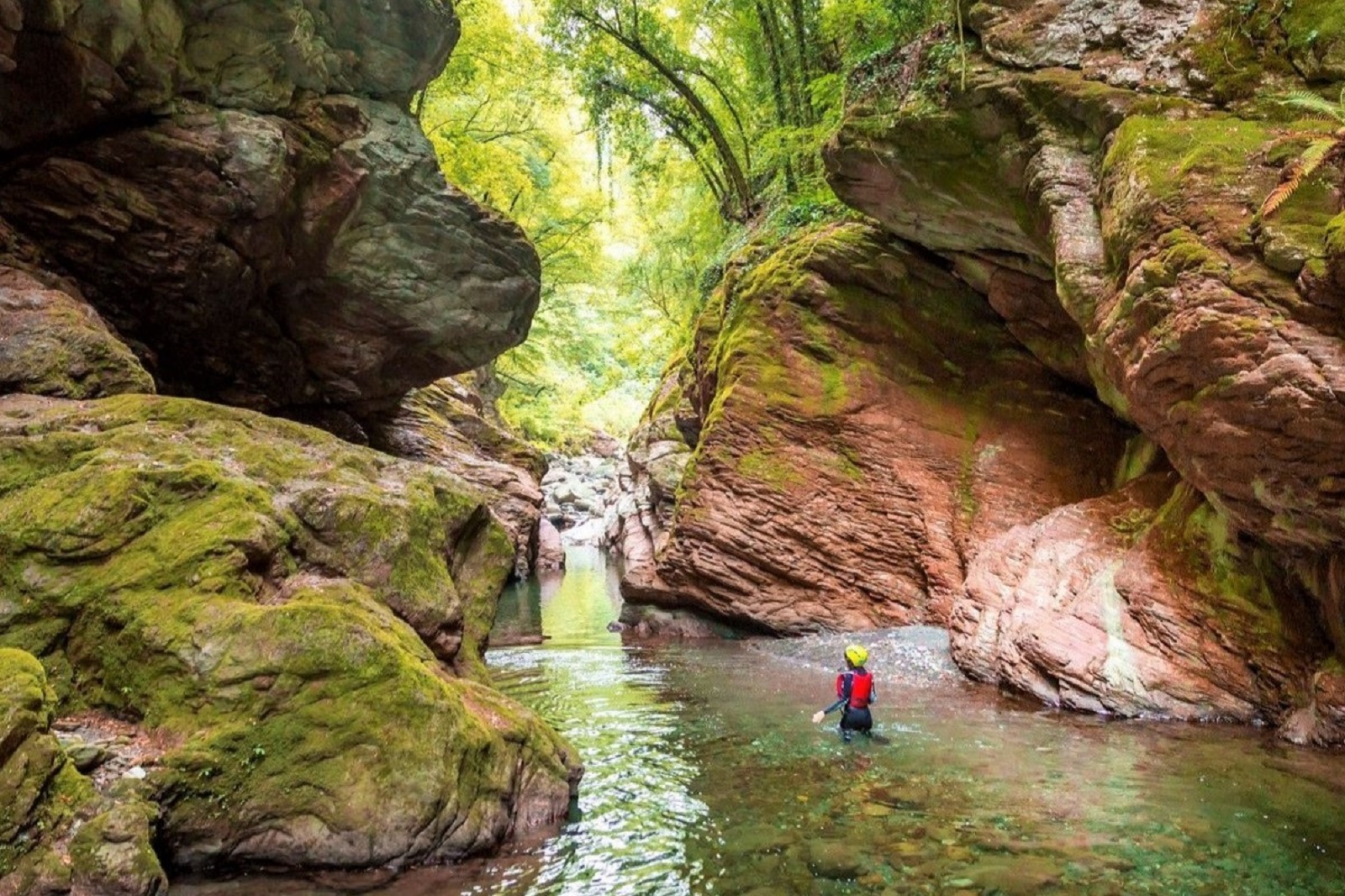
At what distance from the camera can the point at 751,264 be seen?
59.1 ft

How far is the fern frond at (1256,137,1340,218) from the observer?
681 cm

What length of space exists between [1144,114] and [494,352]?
13180 millimetres

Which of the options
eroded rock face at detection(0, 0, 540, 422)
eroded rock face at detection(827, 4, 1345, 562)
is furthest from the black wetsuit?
eroded rock face at detection(0, 0, 540, 422)

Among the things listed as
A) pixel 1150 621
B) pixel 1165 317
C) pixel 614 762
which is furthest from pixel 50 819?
pixel 1150 621

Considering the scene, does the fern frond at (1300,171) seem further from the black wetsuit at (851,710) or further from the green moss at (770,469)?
the green moss at (770,469)

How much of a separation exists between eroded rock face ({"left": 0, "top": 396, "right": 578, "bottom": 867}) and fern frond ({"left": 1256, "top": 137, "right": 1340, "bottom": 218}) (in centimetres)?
788

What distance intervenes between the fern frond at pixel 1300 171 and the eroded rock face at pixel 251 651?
788cm

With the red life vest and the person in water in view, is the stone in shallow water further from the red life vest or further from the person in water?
the red life vest

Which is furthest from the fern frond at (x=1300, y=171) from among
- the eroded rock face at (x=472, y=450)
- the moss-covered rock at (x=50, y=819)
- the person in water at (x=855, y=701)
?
the eroded rock face at (x=472, y=450)

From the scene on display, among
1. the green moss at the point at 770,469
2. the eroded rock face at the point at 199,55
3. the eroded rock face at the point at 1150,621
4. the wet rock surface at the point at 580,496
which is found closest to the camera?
the eroded rock face at the point at 1150,621

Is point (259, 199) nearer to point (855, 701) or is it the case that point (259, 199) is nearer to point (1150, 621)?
point (855, 701)

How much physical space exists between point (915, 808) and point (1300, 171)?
20.6 feet

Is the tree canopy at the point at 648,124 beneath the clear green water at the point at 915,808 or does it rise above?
above

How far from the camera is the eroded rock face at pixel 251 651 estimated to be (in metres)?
4.66
